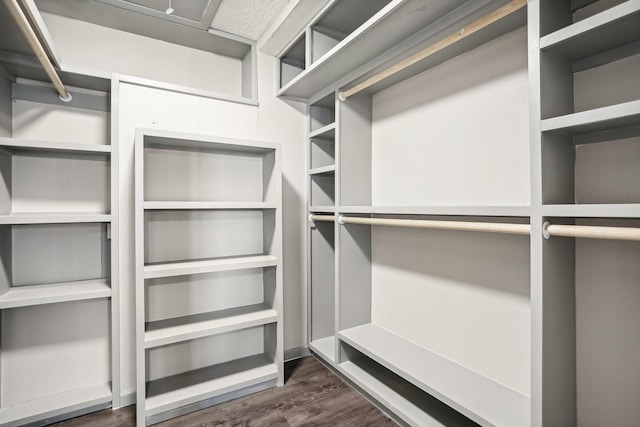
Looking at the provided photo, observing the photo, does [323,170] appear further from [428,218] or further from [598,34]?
[598,34]

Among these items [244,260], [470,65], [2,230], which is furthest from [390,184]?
[2,230]

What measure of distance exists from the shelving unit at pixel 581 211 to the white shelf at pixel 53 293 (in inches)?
78.8

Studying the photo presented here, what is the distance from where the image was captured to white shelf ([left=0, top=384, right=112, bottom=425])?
161 cm

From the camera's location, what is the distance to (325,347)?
2.28m

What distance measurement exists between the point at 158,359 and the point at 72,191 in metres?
1.10

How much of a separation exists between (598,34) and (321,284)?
1971 millimetres

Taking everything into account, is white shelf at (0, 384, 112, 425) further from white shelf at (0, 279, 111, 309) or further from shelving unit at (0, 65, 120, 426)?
white shelf at (0, 279, 111, 309)

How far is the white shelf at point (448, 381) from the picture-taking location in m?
1.24

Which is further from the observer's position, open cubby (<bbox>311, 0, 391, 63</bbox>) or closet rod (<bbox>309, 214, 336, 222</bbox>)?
closet rod (<bbox>309, 214, 336, 222</bbox>)

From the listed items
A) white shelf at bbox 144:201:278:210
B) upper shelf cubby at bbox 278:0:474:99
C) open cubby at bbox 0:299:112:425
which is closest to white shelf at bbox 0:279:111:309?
open cubby at bbox 0:299:112:425

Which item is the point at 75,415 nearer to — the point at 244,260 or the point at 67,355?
the point at 67,355

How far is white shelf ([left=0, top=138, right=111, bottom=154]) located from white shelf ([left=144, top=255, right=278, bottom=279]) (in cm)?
68

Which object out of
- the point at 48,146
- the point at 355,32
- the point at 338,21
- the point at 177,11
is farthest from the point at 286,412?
the point at 177,11

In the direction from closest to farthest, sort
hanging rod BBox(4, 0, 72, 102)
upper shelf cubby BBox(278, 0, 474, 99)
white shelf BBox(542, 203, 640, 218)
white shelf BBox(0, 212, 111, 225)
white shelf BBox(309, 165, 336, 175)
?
white shelf BBox(542, 203, 640, 218), hanging rod BBox(4, 0, 72, 102), upper shelf cubby BBox(278, 0, 474, 99), white shelf BBox(0, 212, 111, 225), white shelf BBox(309, 165, 336, 175)
